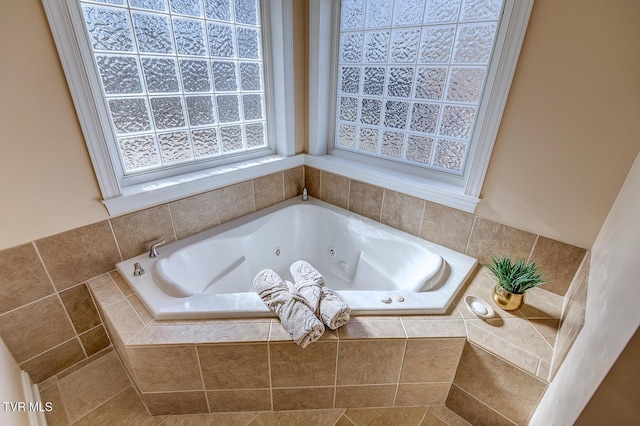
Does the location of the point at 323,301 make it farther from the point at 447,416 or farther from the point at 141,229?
the point at 141,229

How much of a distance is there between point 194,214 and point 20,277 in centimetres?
75

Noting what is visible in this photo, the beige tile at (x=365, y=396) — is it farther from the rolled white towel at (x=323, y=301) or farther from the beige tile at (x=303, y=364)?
the rolled white towel at (x=323, y=301)

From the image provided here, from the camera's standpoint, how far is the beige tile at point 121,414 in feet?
4.23

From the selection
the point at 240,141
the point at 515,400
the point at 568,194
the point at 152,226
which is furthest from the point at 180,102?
the point at 515,400

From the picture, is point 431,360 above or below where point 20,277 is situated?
below

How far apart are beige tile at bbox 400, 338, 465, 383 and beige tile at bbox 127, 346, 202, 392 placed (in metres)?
0.86

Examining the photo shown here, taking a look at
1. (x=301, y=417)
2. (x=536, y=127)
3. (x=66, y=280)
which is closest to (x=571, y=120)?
(x=536, y=127)

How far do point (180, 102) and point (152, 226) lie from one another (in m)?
0.67

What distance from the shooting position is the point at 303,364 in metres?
1.20

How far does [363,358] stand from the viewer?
3.96 ft

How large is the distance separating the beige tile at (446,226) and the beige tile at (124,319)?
1.48 meters

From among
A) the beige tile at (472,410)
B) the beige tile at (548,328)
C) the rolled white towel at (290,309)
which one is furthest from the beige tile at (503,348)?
the rolled white towel at (290,309)

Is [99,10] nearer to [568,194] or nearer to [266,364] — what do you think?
[266,364]

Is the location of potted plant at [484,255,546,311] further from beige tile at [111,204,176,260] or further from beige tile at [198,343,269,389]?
beige tile at [111,204,176,260]
